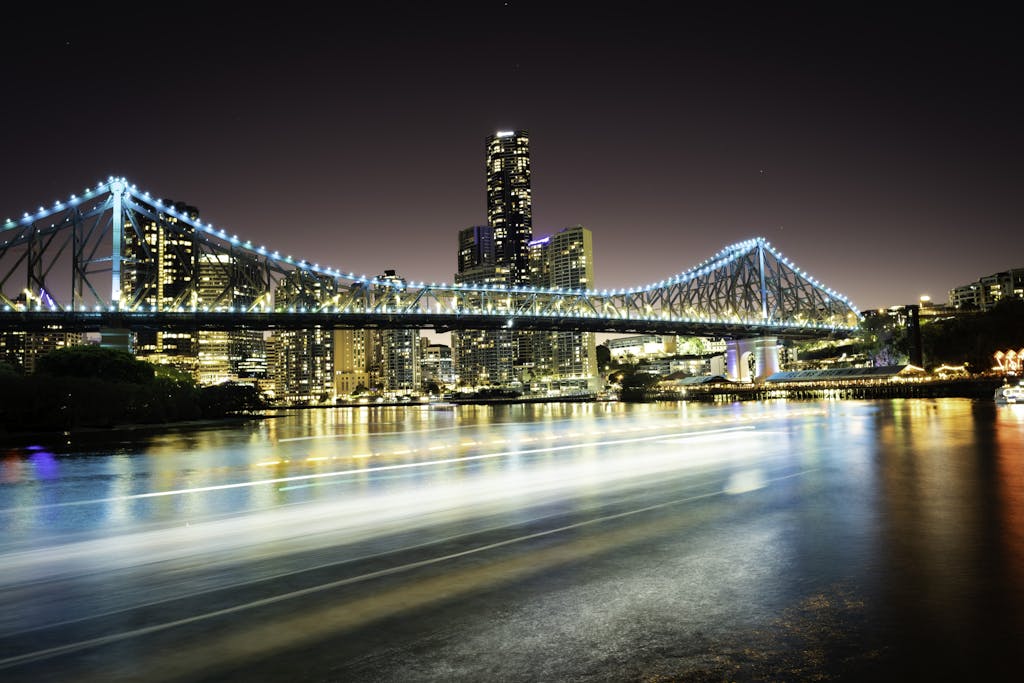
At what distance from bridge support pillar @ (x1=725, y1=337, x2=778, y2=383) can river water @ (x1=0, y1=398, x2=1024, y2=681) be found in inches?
4781

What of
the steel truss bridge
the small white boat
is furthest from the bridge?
the small white boat

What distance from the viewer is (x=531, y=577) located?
27.6ft

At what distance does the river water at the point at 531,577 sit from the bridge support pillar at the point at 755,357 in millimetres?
121432

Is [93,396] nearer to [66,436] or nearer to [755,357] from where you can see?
[66,436]

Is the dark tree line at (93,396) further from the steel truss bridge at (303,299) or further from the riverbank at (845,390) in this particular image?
the riverbank at (845,390)

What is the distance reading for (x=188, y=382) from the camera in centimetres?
8781

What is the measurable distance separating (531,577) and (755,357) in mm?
139600

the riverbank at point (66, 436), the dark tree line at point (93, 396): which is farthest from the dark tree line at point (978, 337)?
the riverbank at point (66, 436)

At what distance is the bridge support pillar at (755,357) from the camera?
135 metres

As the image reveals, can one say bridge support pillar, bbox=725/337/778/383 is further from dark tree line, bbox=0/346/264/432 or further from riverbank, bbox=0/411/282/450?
riverbank, bbox=0/411/282/450

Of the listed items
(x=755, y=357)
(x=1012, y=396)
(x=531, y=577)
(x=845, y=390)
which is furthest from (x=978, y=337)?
(x=531, y=577)

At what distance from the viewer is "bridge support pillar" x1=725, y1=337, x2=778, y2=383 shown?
5310 inches

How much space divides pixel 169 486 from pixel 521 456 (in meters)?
10.7

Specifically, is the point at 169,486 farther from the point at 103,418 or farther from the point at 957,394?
the point at 957,394
